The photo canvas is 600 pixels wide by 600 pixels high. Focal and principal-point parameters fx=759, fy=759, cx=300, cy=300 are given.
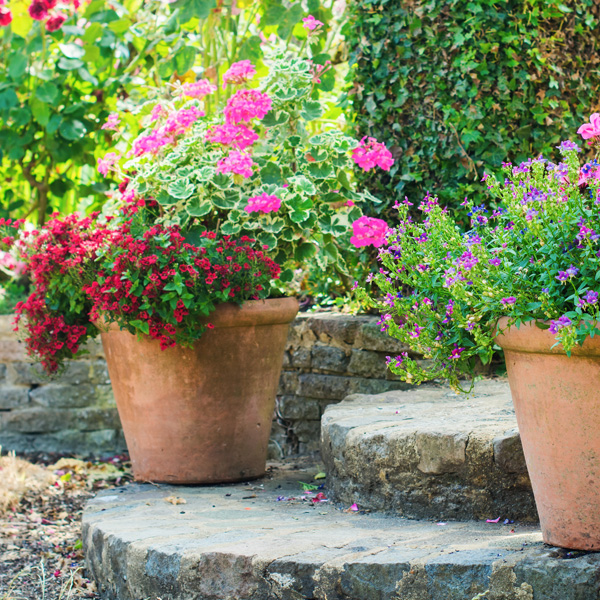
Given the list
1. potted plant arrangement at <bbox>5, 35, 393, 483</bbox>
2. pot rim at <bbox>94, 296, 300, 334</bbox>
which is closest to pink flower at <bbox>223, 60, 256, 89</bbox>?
potted plant arrangement at <bbox>5, 35, 393, 483</bbox>

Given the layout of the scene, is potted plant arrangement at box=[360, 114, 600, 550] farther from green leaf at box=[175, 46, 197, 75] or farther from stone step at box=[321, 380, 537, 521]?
green leaf at box=[175, 46, 197, 75]

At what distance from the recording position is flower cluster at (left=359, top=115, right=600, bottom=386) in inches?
56.6

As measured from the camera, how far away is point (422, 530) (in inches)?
75.9

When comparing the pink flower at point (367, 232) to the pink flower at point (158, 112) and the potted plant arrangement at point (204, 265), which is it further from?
the pink flower at point (158, 112)

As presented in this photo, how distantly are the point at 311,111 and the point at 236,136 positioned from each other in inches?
13.7

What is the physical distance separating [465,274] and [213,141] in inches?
58.9

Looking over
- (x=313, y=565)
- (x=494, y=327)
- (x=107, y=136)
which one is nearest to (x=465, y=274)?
(x=494, y=327)

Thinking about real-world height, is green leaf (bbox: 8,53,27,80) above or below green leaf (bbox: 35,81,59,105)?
above

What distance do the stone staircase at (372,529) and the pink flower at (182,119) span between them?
1.20 m

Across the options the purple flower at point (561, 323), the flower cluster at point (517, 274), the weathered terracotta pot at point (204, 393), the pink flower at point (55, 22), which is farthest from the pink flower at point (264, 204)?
the pink flower at point (55, 22)

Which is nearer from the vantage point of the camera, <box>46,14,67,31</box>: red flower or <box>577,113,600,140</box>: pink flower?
<box>577,113,600,140</box>: pink flower

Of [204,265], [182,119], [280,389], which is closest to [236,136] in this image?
[182,119]

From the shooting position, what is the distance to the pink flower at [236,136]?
2.76 metres

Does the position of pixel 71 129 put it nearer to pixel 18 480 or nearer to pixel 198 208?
pixel 198 208
